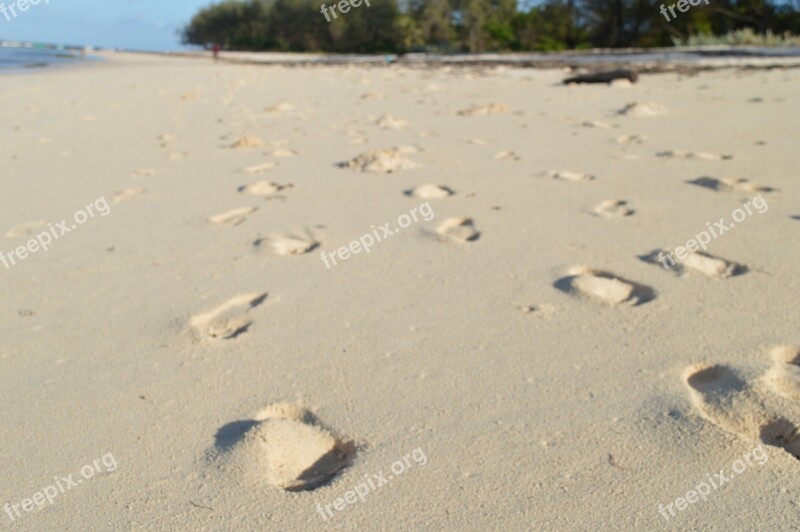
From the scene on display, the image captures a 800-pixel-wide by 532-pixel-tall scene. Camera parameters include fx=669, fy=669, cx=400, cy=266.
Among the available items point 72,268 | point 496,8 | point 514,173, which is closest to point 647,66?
point 514,173

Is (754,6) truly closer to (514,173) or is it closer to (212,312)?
(514,173)

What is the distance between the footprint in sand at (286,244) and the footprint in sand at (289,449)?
1009 mm

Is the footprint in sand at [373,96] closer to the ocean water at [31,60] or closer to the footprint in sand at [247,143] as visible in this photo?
the footprint in sand at [247,143]

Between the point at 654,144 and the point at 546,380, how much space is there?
8.83ft

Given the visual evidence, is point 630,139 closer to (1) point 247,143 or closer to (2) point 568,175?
(2) point 568,175

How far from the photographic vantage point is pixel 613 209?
2600mm

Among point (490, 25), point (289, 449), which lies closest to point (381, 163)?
point (289, 449)

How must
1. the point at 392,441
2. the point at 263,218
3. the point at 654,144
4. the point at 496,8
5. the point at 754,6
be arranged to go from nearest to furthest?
the point at 392,441, the point at 263,218, the point at 654,144, the point at 754,6, the point at 496,8

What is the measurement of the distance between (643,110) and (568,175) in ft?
6.41

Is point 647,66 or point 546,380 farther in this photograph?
point 647,66

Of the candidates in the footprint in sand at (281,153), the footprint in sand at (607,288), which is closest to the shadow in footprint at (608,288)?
the footprint in sand at (607,288)

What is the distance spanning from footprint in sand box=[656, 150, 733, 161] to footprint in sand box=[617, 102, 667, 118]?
1274mm

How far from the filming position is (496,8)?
31969 mm

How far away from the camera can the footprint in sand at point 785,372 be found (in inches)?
52.5
